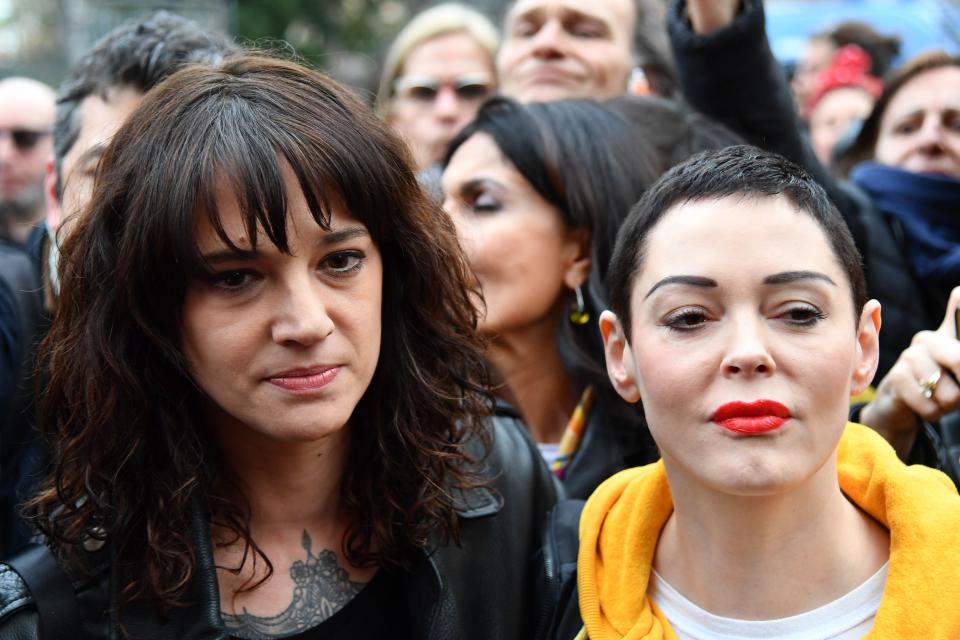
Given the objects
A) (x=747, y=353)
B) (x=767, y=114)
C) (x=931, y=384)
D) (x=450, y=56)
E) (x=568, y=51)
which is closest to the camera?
(x=747, y=353)

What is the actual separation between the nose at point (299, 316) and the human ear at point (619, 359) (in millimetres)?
599

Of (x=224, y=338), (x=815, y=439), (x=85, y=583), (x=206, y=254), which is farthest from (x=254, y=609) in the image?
(x=815, y=439)

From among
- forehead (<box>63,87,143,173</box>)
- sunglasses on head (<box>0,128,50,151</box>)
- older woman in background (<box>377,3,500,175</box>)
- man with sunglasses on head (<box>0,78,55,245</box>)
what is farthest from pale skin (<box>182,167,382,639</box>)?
sunglasses on head (<box>0,128,50,151</box>)

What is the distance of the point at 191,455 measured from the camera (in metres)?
2.42

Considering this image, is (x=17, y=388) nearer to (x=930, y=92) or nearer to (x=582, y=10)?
(x=582, y=10)

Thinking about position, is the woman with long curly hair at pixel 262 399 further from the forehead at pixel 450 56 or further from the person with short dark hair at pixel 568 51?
the forehead at pixel 450 56

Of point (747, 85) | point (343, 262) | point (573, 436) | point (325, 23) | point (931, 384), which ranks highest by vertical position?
point (747, 85)

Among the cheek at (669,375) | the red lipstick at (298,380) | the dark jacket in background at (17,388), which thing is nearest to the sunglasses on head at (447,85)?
the dark jacket in background at (17,388)

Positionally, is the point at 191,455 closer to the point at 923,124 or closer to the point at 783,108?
A: the point at 783,108

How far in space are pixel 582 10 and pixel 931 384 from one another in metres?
2.48

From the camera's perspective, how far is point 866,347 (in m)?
2.20

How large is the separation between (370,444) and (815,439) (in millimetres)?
1077

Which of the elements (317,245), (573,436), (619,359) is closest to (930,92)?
(573,436)

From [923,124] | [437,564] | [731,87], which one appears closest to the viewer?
[437,564]
